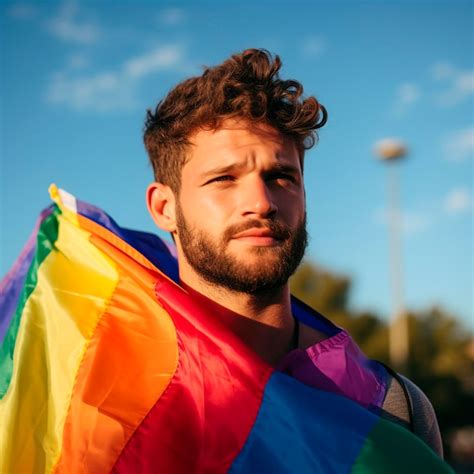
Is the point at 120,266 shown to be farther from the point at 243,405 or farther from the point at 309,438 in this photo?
the point at 309,438

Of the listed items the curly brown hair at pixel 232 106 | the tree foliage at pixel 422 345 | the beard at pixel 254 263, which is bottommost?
the beard at pixel 254 263

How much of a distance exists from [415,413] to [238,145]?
132 centimetres

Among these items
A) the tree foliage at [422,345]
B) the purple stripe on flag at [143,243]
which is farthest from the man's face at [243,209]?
the tree foliage at [422,345]

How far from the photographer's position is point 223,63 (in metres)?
3.28

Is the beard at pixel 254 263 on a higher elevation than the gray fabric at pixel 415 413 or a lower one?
higher

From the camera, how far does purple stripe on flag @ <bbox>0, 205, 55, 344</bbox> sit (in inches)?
128

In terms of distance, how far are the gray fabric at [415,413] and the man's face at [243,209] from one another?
0.64 meters

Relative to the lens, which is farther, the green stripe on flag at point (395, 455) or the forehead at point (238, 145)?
the forehead at point (238, 145)

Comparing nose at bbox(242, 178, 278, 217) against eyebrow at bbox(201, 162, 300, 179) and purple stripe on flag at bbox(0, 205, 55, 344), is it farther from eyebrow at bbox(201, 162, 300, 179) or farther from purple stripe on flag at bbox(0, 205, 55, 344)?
purple stripe on flag at bbox(0, 205, 55, 344)

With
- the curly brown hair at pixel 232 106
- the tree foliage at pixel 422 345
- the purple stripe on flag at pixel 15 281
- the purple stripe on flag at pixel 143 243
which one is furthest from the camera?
the tree foliage at pixel 422 345

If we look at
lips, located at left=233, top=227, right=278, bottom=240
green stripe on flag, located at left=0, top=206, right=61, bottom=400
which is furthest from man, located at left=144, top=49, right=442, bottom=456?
green stripe on flag, located at left=0, top=206, right=61, bottom=400

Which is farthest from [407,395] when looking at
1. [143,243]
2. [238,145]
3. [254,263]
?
[143,243]

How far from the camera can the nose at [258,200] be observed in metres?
2.85

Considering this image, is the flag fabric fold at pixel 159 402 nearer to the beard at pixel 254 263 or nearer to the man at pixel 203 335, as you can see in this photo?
the man at pixel 203 335
